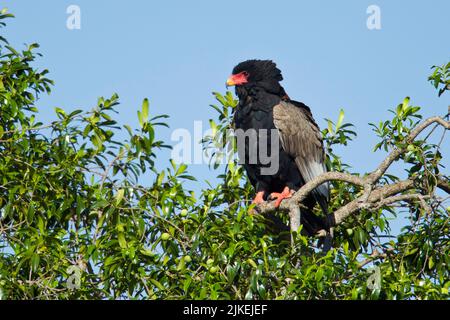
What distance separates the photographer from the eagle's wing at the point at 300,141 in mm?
10797

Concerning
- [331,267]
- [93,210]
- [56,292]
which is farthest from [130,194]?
[331,267]

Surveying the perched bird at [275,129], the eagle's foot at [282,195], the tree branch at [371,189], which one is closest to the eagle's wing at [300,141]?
the perched bird at [275,129]

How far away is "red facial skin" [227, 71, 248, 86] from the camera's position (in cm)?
1110

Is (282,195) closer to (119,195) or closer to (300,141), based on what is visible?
A: (300,141)

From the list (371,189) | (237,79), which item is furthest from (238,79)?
(371,189)

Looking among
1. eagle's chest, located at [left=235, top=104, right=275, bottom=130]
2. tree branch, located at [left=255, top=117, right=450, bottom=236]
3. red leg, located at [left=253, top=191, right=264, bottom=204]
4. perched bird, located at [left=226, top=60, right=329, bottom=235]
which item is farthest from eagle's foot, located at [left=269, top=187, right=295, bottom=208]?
eagle's chest, located at [left=235, top=104, right=275, bottom=130]

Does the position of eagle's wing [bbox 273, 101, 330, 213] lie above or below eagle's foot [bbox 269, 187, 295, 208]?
above

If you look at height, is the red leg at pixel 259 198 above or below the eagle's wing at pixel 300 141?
below

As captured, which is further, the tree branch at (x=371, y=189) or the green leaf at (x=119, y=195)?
the tree branch at (x=371, y=189)

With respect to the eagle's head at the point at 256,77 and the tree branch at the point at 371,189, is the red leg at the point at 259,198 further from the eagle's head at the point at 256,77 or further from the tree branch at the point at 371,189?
the eagle's head at the point at 256,77

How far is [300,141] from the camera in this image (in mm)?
10914

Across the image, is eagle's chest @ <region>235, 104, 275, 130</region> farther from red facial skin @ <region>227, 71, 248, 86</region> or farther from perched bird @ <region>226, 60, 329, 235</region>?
red facial skin @ <region>227, 71, 248, 86</region>

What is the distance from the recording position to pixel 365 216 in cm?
963
